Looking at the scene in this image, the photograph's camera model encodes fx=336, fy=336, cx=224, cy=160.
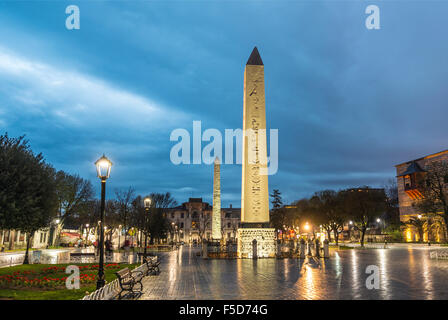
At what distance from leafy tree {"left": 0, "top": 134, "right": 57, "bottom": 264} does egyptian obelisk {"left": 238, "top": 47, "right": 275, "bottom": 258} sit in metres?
→ 13.5

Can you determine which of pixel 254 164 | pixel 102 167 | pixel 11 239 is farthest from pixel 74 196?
pixel 102 167

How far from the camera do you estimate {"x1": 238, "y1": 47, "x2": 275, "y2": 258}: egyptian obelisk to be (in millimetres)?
24828

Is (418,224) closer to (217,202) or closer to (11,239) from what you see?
(217,202)

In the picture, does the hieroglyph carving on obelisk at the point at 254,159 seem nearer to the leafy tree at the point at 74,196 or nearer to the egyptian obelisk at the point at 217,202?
the egyptian obelisk at the point at 217,202

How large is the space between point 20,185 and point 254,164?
15.2 m

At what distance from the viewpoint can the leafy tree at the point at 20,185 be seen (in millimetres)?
13562

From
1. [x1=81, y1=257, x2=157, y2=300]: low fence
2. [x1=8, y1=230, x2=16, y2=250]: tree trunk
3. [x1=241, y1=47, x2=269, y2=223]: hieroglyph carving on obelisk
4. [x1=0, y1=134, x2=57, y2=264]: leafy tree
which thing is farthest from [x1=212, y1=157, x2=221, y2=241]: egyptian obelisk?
[x1=81, y1=257, x2=157, y2=300]: low fence

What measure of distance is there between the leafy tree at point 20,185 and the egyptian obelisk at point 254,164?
13.5 metres

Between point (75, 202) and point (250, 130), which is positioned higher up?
point (250, 130)

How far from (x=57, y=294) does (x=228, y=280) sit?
6.35 m
